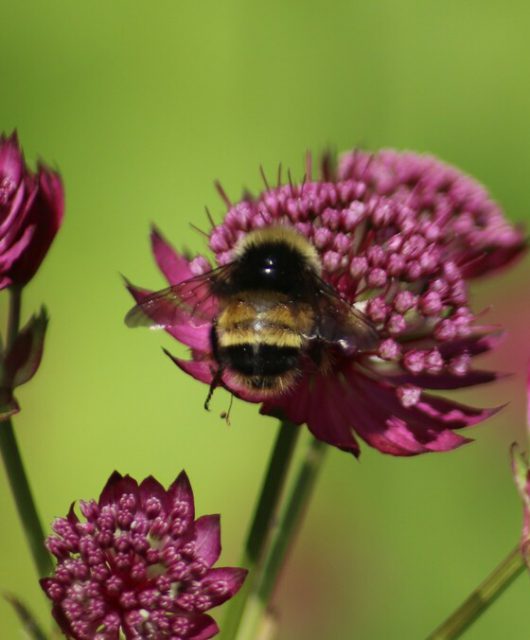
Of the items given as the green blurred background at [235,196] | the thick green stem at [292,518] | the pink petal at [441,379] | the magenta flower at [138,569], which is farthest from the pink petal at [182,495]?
the green blurred background at [235,196]

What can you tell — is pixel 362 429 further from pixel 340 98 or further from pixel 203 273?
pixel 340 98

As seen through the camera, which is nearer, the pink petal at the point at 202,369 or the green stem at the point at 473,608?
the green stem at the point at 473,608

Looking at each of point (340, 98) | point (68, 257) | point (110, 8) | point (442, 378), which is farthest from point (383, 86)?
point (442, 378)

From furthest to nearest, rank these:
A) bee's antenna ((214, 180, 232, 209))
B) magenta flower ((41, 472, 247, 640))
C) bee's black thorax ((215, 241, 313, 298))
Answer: bee's antenna ((214, 180, 232, 209)), bee's black thorax ((215, 241, 313, 298)), magenta flower ((41, 472, 247, 640))

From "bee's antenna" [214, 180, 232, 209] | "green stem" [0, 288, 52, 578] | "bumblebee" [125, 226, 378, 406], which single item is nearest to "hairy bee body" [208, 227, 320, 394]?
"bumblebee" [125, 226, 378, 406]

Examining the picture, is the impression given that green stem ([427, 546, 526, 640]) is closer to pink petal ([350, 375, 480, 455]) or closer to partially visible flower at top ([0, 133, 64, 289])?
pink petal ([350, 375, 480, 455])

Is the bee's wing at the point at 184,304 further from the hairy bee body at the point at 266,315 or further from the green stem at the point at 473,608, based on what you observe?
the green stem at the point at 473,608
